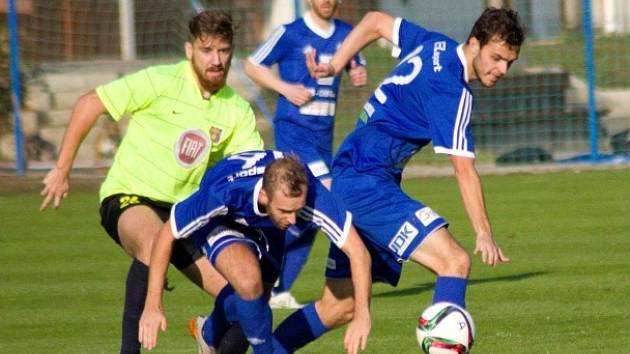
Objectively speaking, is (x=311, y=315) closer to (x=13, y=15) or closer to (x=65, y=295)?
(x=65, y=295)

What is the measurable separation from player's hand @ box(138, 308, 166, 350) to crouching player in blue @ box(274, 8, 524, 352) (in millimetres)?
910

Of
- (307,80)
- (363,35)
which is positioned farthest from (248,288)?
(307,80)

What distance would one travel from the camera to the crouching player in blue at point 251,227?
6.26 meters

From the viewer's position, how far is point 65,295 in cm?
984

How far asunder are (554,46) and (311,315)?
12400 mm

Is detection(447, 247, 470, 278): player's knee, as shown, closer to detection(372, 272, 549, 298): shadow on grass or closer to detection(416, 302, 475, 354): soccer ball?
detection(416, 302, 475, 354): soccer ball

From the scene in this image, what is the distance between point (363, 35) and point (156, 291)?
2.34 m

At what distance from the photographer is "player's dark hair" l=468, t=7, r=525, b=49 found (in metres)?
6.75

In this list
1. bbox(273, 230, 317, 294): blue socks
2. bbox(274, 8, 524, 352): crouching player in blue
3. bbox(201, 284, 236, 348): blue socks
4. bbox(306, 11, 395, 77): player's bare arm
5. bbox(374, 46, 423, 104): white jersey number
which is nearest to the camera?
bbox(274, 8, 524, 352): crouching player in blue

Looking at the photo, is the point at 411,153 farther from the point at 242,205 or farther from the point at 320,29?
the point at 320,29

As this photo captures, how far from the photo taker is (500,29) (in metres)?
6.76

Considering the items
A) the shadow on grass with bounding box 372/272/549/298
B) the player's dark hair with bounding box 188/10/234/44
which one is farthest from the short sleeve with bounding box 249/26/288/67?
the player's dark hair with bounding box 188/10/234/44

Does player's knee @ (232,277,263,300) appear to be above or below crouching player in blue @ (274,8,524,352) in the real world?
below

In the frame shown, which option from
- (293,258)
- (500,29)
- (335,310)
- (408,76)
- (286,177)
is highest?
(500,29)
